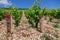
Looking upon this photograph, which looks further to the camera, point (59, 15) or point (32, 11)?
point (59, 15)

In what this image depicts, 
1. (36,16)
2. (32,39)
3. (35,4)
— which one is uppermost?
(35,4)

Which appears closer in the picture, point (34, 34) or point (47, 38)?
point (47, 38)

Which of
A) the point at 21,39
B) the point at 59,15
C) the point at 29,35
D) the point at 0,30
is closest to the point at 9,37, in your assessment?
the point at 21,39

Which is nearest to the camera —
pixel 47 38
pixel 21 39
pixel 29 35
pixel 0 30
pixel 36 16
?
pixel 47 38

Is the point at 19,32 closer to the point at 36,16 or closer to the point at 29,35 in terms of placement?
the point at 29,35

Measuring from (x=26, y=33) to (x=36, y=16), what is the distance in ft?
9.14

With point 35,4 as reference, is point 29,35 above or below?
below

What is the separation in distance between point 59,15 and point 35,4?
10.7 m

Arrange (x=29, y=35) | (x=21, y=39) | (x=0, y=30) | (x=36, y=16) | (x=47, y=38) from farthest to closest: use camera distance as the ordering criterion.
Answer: (x=36, y=16) < (x=0, y=30) < (x=29, y=35) < (x=21, y=39) < (x=47, y=38)

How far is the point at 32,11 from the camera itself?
1450 cm

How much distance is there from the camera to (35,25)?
590 inches

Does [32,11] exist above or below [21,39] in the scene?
above

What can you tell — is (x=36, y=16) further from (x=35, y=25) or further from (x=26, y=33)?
(x=26, y=33)

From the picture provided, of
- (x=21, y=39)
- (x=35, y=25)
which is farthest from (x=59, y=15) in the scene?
(x=21, y=39)
